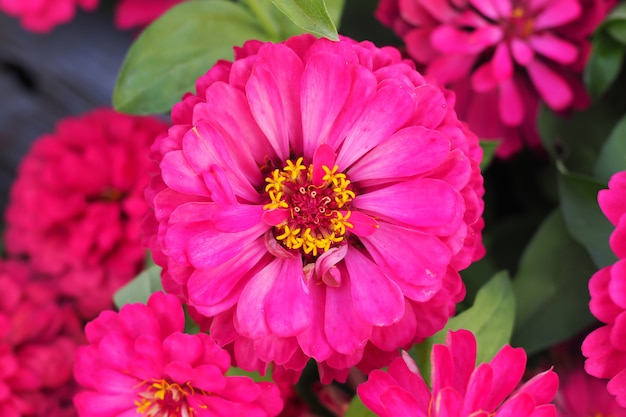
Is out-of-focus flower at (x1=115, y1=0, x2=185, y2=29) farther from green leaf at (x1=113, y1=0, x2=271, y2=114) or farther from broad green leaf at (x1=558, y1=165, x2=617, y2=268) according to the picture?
broad green leaf at (x1=558, y1=165, x2=617, y2=268)

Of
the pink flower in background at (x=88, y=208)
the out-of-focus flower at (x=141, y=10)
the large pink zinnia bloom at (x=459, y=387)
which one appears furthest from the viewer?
the out-of-focus flower at (x=141, y=10)

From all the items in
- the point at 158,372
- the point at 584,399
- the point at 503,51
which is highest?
the point at 503,51

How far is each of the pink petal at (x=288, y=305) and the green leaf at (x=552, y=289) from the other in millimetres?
233

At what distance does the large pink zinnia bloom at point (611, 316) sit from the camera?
0.42m

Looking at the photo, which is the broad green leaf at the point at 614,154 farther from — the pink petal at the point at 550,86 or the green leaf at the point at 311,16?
the green leaf at the point at 311,16

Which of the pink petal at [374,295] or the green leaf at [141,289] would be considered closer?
the pink petal at [374,295]

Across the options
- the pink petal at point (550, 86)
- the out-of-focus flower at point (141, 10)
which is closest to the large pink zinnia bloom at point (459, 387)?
the pink petal at point (550, 86)

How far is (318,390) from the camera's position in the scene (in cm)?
56

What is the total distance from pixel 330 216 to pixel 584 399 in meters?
0.31

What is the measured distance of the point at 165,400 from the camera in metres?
0.47

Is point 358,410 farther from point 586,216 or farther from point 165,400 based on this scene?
point 586,216

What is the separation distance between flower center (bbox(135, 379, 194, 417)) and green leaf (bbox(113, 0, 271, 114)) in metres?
0.22

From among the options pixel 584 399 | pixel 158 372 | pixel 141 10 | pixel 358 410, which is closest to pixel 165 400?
pixel 158 372

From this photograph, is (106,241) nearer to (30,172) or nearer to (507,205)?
(30,172)
